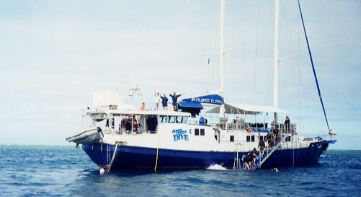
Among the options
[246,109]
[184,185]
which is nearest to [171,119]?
[184,185]

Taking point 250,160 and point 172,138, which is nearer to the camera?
point 172,138

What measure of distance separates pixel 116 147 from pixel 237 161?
10.7 metres

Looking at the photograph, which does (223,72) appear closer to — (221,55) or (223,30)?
(221,55)

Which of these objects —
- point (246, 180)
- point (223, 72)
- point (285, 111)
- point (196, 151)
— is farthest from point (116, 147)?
point (285, 111)

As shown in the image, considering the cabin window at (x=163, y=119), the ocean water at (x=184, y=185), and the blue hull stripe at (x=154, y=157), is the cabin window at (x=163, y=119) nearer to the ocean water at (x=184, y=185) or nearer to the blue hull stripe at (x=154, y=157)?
the blue hull stripe at (x=154, y=157)

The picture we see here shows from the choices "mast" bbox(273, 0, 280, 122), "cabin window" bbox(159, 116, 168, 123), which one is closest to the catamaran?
"cabin window" bbox(159, 116, 168, 123)

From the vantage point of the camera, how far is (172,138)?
27078 millimetres

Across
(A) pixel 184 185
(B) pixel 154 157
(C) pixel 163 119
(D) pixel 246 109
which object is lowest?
(A) pixel 184 185

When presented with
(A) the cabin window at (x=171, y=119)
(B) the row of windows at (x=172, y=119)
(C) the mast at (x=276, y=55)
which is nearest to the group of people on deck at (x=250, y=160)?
(B) the row of windows at (x=172, y=119)

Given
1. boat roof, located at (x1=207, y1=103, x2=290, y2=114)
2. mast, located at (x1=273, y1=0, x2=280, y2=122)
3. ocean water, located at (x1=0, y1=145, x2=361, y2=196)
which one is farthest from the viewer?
mast, located at (x1=273, y1=0, x2=280, y2=122)

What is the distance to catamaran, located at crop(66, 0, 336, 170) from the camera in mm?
26219

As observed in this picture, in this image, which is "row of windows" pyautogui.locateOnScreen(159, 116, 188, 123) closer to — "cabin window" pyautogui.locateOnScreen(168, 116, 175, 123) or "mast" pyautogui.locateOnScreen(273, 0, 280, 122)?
"cabin window" pyautogui.locateOnScreen(168, 116, 175, 123)

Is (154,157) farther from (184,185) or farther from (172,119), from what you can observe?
(184,185)

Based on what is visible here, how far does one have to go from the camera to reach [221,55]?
3219cm
